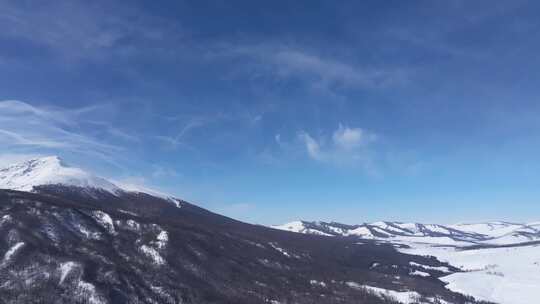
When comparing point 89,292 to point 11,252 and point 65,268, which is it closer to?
point 65,268

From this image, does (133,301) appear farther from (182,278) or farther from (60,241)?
(60,241)

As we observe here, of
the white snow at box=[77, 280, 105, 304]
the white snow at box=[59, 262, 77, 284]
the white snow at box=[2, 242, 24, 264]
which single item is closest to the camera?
the white snow at box=[77, 280, 105, 304]

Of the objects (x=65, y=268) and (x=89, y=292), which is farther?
(x=65, y=268)

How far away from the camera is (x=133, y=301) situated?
6457 inches

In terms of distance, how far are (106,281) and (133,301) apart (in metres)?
15.5

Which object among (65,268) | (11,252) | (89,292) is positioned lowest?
(89,292)

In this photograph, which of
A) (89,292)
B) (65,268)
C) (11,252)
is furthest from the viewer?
(11,252)

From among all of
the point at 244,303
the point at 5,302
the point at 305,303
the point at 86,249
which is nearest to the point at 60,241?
the point at 86,249

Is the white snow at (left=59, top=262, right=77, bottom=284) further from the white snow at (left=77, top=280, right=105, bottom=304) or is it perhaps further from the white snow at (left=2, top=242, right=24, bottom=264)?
the white snow at (left=2, top=242, right=24, bottom=264)

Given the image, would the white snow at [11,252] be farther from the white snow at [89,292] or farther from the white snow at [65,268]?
the white snow at [89,292]

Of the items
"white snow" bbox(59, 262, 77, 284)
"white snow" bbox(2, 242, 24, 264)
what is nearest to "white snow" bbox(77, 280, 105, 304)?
"white snow" bbox(59, 262, 77, 284)

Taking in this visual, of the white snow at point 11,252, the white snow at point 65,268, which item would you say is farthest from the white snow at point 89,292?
the white snow at point 11,252

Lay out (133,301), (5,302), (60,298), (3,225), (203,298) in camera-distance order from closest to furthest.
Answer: (5,302) → (60,298) → (133,301) → (203,298) → (3,225)

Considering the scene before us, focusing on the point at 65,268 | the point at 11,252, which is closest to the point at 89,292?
the point at 65,268
